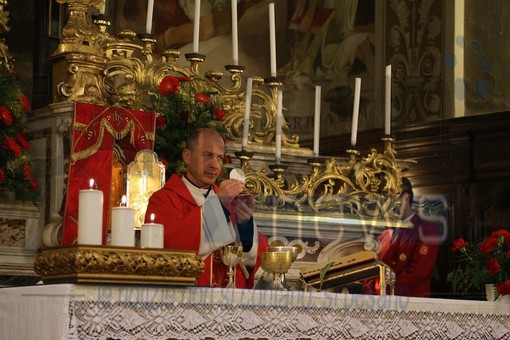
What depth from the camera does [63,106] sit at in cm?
639

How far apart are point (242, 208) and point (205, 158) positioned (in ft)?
2.03

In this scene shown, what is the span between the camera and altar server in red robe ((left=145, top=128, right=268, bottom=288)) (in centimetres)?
573

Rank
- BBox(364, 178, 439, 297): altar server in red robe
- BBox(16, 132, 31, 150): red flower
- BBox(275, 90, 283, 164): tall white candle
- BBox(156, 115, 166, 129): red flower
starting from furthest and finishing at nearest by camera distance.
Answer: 1. BBox(275, 90, 283, 164): tall white candle
2. BBox(364, 178, 439, 297): altar server in red robe
3. BBox(156, 115, 166, 129): red flower
4. BBox(16, 132, 31, 150): red flower

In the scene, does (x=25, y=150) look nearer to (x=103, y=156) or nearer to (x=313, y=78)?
(x=103, y=156)

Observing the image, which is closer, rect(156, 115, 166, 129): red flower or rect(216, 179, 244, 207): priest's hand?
rect(216, 179, 244, 207): priest's hand

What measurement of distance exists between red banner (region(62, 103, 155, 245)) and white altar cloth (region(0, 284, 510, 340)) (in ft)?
5.37

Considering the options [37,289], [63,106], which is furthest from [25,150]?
[37,289]

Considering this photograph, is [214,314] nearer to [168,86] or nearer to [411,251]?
[168,86]

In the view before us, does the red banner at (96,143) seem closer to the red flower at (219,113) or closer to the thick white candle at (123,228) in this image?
the red flower at (219,113)

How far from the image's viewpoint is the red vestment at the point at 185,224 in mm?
5789

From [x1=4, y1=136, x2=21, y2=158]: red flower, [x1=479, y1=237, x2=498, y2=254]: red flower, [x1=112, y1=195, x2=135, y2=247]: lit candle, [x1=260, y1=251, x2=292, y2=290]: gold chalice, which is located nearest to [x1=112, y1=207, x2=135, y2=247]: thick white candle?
[x1=112, y1=195, x2=135, y2=247]: lit candle

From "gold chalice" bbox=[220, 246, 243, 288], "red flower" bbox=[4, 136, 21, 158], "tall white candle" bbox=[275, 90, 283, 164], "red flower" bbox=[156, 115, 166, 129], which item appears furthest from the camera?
"tall white candle" bbox=[275, 90, 283, 164]

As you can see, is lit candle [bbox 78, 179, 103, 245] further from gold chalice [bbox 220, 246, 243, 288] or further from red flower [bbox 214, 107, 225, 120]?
red flower [bbox 214, 107, 225, 120]

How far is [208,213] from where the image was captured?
5809 millimetres
